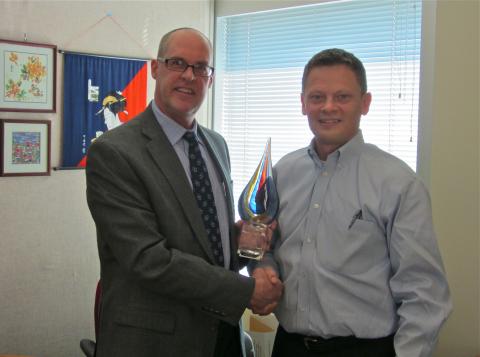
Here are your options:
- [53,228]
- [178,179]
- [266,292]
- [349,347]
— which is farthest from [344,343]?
[53,228]

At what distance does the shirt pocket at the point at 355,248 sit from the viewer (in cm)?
154

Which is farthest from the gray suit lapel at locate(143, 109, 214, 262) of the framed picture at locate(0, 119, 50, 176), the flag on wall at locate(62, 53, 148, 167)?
the flag on wall at locate(62, 53, 148, 167)

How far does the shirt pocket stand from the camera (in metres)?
1.54

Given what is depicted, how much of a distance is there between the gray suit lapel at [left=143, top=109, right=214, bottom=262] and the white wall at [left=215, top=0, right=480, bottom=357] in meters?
1.39

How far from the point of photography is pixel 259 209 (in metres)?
1.74

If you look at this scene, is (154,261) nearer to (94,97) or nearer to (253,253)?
(253,253)

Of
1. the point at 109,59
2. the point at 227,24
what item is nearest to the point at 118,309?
the point at 109,59

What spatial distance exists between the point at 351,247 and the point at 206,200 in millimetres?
527

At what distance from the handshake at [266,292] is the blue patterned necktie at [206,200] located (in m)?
0.19

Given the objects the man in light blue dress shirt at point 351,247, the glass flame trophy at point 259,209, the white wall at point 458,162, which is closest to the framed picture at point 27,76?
the glass flame trophy at point 259,209

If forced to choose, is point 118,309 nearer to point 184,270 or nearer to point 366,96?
point 184,270

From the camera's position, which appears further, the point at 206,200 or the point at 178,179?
the point at 206,200

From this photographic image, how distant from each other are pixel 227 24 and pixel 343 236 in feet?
8.35

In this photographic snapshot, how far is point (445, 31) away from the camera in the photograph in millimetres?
2520
